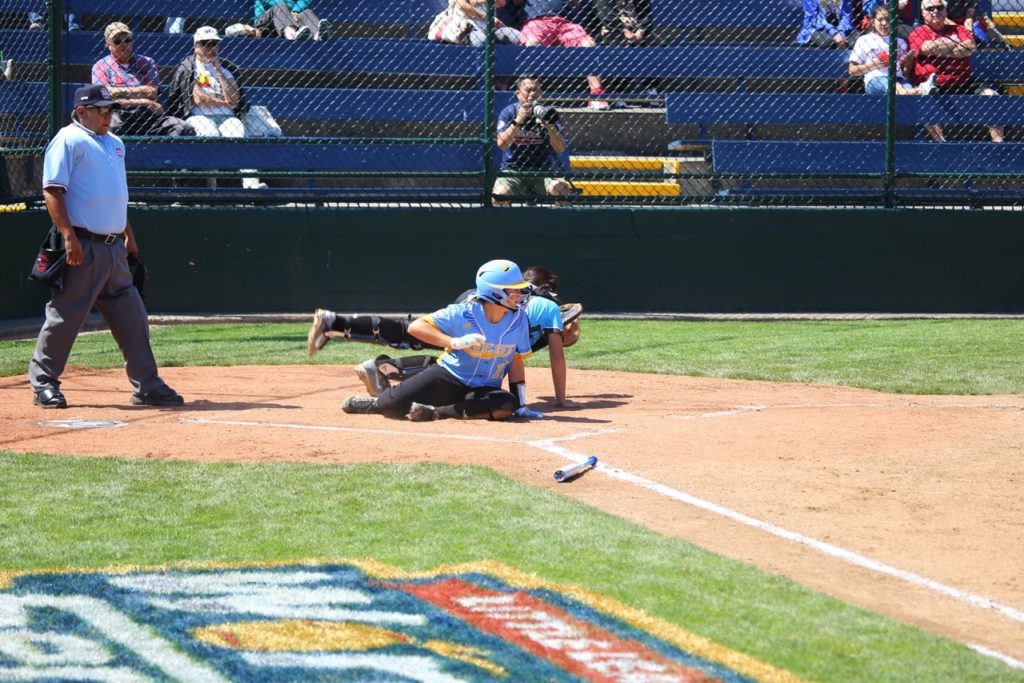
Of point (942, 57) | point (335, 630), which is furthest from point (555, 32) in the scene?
point (335, 630)

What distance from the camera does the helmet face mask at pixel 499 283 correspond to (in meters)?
8.90

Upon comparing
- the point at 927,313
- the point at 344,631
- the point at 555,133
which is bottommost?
the point at 927,313

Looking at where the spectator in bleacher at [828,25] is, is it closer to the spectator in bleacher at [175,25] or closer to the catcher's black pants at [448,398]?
the spectator in bleacher at [175,25]

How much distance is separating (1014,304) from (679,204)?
3.86m

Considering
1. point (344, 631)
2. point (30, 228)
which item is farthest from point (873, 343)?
point (344, 631)

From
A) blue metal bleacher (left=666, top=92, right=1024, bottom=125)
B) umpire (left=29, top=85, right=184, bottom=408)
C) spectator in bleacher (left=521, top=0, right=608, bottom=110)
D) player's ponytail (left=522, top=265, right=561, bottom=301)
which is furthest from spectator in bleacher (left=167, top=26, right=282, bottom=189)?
player's ponytail (left=522, top=265, right=561, bottom=301)

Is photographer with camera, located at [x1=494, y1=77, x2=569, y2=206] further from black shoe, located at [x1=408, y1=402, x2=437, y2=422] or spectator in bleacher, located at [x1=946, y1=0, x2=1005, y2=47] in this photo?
black shoe, located at [x1=408, y1=402, x2=437, y2=422]

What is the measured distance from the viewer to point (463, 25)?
627 inches

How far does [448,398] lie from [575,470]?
215 centimetres

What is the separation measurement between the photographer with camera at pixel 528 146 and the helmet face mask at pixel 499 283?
6256 millimetres

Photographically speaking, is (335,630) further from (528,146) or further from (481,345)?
(528,146)

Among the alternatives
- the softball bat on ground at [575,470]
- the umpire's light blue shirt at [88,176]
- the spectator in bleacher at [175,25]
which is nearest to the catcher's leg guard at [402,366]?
the umpire's light blue shirt at [88,176]

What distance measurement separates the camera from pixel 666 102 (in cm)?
1627

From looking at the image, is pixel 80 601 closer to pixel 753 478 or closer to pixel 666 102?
pixel 753 478
